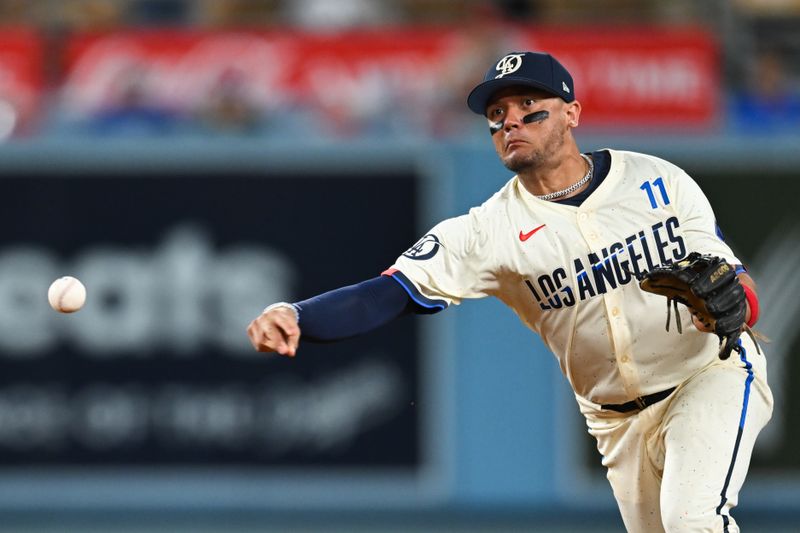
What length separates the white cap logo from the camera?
5707mm

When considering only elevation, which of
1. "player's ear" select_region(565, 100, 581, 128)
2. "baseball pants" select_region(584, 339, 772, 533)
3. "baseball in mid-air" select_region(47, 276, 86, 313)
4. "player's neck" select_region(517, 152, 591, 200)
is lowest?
"baseball pants" select_region(584, 339, 772, 533)

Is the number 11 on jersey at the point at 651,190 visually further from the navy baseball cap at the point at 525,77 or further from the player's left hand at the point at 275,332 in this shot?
the player's left hand at the point at 275,332

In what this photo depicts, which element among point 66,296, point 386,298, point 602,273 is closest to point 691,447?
point 602,273

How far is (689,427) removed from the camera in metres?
5.58

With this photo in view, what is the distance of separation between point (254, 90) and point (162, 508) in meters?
4.08

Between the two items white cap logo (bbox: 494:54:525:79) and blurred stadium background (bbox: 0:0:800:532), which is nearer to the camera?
white cap logo (bbox: 494:54:525:79)

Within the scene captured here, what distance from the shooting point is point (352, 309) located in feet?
17.9

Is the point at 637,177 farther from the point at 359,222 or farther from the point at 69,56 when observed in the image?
the point at 69,56

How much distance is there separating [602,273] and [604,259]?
0.06 metres

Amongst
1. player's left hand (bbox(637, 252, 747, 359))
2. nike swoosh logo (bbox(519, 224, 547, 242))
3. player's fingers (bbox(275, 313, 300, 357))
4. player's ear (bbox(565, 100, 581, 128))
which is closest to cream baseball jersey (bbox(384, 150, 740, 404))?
nike swoosh logo (bbox(519, 224, 547, 242))

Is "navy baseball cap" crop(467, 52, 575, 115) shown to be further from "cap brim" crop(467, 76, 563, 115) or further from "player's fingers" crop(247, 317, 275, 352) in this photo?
"player's fingers" crop(247, 317, 275, 352)

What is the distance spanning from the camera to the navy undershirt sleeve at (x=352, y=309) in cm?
533

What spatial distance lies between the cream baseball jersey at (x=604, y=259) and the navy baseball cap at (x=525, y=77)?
0.46 m

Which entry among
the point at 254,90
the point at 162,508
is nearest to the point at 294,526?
the point at 162,508
